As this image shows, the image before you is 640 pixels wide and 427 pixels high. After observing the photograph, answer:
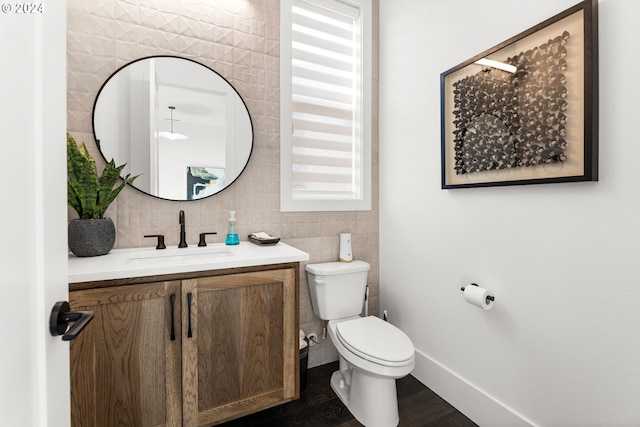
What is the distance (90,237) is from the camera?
1.36 meters

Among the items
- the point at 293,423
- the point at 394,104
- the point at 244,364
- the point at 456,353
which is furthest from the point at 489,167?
the point at 293,423

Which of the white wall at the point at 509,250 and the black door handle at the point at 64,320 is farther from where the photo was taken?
the white wall at the point at 509,250

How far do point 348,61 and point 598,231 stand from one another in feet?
5.83

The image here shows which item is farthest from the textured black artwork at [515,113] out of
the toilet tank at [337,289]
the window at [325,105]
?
the toilet tank at [337,289]

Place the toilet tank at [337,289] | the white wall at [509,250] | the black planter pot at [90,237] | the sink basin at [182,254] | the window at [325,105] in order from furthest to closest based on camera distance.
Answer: the window at [325,105] < the toilet tank at [337,289] < the sink basin at [182,254] < the black planter pot at [90,237] < the white wall at [509,250]

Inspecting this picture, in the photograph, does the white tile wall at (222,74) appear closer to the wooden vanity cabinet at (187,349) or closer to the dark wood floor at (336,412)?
the dark wood floor at (336,412)

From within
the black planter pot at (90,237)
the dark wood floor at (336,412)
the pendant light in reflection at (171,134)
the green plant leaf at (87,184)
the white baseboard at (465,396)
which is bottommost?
the dark wood floor at (336,412)

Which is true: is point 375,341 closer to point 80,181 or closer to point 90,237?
point 90,237

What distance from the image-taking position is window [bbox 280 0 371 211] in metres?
1.96

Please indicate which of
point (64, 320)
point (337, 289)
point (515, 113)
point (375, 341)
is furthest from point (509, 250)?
point (64, 320)

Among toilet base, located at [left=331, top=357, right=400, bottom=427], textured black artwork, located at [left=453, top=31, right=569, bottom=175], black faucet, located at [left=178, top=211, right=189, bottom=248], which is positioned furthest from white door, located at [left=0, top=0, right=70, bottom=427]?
textured black artwork, located at [left=453, top=31, right=569, bottom=175]

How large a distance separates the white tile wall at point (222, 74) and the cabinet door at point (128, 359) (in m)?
0.53

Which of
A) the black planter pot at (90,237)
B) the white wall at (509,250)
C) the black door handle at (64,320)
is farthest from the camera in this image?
the black planter pot at (90,237)

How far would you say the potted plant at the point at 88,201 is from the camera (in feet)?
4.42
